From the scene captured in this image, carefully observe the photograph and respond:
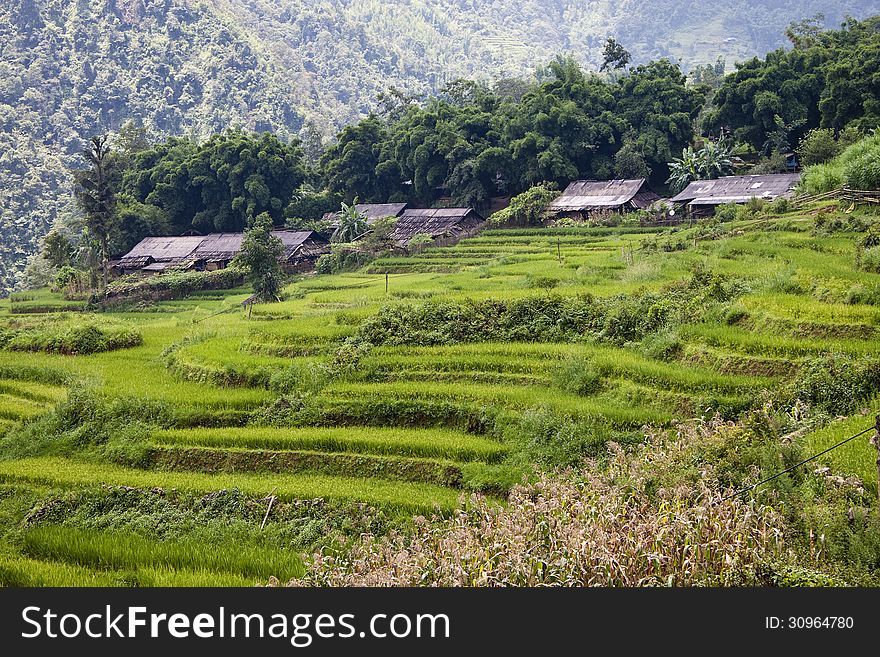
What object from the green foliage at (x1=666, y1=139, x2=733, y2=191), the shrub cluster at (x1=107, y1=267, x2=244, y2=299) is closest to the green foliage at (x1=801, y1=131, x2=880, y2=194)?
the green foliage at (x1=666, y1=139, x2=733, y2=191)

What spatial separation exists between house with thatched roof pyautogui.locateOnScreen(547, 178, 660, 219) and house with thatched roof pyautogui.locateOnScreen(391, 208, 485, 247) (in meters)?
3.67

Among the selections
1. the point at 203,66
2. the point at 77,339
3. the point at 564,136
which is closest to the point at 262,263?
the point at 77,339

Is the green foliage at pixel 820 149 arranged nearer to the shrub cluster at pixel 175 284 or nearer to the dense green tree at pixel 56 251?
the shrub cluster at pixel 175 284

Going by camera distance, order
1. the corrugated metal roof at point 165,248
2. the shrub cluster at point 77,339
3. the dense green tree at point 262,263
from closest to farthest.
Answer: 1. the shrub cluster at point 77,339
2. the dense green tree at point 262,263
3. the corrugated metal roof at point 165,248

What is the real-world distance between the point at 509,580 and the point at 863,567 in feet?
9.22

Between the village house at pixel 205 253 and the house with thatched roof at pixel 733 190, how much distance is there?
1460 cm

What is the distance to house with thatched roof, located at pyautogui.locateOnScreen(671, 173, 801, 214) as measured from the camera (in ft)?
97.5

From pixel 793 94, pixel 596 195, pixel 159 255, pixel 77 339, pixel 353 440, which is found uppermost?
pixel 793 94

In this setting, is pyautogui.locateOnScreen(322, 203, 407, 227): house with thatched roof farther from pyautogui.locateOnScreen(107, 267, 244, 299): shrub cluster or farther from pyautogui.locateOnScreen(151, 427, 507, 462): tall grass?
pyautogui.locateOnScreen(151, 427, 507, 462): tall grass

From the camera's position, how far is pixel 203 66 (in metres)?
78.6

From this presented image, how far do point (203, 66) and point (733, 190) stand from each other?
201ft

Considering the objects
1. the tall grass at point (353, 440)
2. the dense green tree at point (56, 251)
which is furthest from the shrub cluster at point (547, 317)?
the dense green tree at point (56, 251)

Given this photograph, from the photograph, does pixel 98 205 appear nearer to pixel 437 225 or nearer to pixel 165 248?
pixel 165 248

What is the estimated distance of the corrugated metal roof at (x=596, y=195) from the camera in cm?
3381
